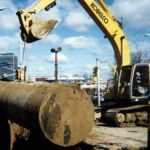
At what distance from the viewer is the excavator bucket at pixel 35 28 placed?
12112mm

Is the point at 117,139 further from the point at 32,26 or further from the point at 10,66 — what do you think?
the point at 10,66

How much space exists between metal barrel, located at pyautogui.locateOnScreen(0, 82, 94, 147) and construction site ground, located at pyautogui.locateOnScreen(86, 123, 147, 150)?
2.67 m

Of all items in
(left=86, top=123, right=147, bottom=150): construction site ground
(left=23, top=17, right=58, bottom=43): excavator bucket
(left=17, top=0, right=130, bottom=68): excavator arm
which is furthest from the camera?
(left=17, top=0, right=130, bottom=68): excavator arm

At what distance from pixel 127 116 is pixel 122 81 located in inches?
53.8

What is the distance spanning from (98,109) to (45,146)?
24.6 feet

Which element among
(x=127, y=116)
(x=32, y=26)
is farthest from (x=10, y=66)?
(x=32, y=26)

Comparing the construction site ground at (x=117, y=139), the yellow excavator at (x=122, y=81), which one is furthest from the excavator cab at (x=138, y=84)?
the construction site ground at (x=117, y=139)

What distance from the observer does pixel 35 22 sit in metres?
12.3

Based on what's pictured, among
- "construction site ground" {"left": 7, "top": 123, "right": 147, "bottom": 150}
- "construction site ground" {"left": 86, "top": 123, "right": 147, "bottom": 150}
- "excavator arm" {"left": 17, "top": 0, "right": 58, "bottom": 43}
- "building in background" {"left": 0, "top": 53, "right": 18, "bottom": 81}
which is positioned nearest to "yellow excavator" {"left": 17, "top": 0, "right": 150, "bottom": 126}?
"construction site ground" {"left": 86, "top": 123, "right": 147, "bottom": 150}

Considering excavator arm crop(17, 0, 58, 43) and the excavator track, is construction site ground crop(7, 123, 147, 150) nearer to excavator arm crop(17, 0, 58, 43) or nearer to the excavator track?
the excavator track

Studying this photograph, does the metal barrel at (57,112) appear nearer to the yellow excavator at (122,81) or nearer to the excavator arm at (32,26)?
the excavator arm at (32,26)

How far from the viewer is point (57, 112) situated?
25.0 ft

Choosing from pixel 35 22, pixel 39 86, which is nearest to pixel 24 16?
pixel 35 22

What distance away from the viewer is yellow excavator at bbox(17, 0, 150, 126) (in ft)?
51.3
